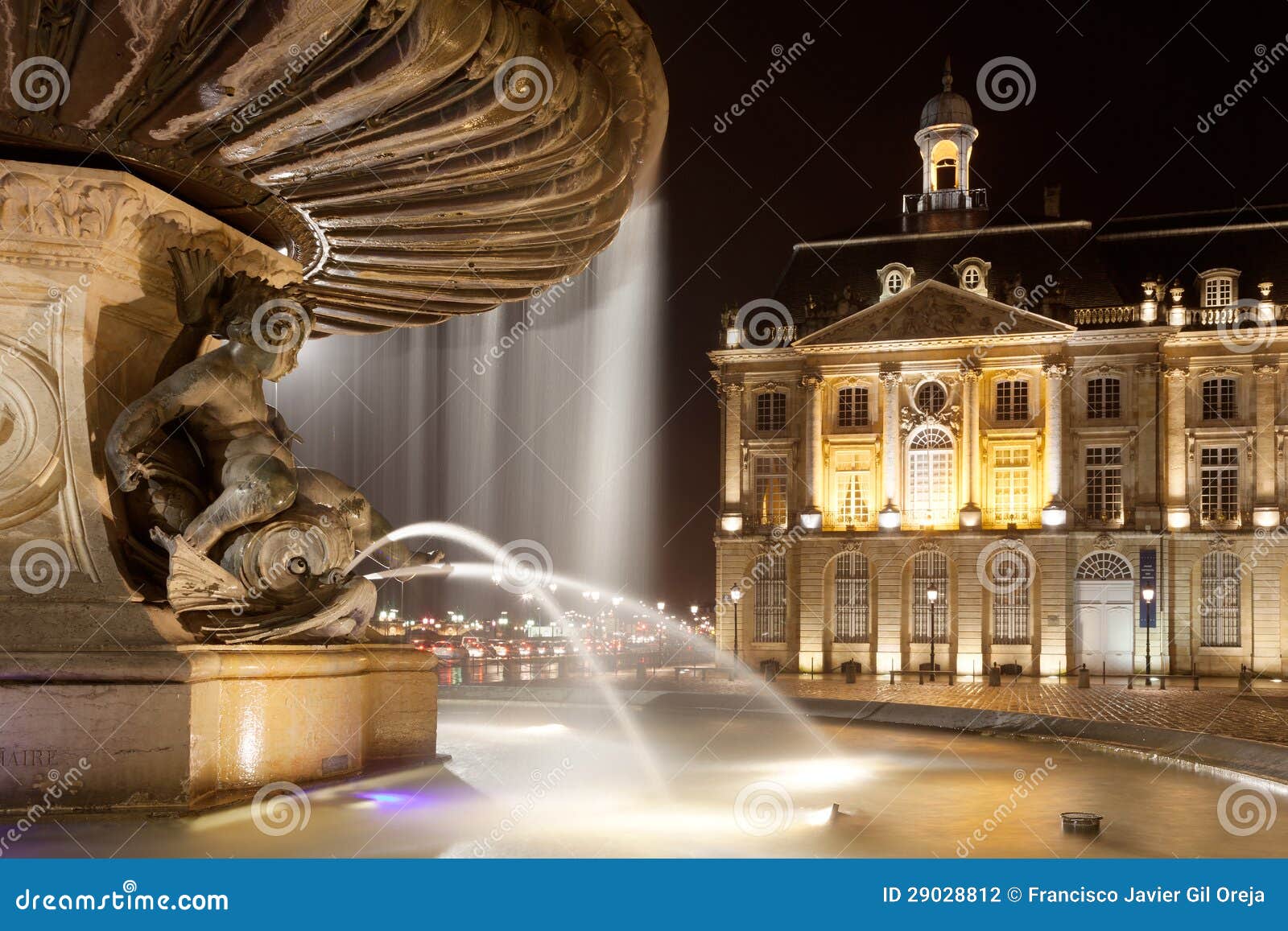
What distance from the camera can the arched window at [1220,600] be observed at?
44.7 metres

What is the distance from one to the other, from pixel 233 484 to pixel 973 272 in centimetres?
4417

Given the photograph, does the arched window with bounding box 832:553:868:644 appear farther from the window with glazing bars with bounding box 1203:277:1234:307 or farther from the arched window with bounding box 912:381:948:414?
the window with glazing bars with bounding box 1203:277:1234:307

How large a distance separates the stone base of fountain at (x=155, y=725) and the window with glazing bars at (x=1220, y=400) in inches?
1758

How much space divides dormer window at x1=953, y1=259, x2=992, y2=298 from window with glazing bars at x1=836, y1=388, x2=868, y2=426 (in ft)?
16.8

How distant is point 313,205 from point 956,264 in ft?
140

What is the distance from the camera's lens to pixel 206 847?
200 inches

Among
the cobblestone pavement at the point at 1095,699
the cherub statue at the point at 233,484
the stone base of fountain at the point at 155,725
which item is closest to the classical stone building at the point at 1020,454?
the cobblestone pavement at the point at 1095,699

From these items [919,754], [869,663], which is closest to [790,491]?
[869,663]

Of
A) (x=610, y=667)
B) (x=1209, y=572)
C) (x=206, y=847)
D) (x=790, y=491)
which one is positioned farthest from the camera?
(x=790, y=491)

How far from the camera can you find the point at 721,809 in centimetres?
640

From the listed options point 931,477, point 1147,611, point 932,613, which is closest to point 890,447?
point 931,477

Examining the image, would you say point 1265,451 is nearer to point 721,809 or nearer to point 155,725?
point 721,809

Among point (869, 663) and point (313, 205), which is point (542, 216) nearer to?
point (313, 205)

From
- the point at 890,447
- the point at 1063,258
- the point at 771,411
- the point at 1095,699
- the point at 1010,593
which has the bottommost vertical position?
the point at 1095,699
